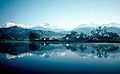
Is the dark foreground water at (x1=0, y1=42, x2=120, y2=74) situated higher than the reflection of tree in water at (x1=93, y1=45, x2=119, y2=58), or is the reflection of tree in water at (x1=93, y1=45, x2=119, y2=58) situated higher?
the dark foreground water at (x1=0, y1=42, x2=120, y2=74)

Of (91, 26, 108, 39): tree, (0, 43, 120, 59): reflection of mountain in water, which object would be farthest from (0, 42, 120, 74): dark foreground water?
(91, 26, 108, 39): tree

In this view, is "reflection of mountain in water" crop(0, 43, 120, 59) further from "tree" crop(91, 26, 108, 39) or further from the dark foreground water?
"tree" crop(91, 26, 108, 39)

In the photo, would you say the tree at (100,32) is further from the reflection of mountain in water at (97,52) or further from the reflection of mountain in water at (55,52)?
the reflection of mountain in water at (97,52)

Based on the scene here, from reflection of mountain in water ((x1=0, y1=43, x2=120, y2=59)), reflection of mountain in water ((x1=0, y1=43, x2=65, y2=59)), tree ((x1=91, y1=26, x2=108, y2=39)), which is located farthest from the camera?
tree ((x1=91, y1=26, x2=108, y2=39))

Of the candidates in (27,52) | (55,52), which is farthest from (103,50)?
(27,52)

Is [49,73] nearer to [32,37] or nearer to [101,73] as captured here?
[101,73]

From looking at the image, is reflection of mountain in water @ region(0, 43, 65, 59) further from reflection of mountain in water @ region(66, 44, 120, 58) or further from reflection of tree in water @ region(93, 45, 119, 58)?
reflection of tree in water @ region(93, 45, 119, 58)

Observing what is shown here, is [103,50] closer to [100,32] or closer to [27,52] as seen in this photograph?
[27,52]

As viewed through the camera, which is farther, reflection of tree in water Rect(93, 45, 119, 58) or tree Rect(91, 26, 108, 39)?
tree Rect(91, 26, 108, 39)

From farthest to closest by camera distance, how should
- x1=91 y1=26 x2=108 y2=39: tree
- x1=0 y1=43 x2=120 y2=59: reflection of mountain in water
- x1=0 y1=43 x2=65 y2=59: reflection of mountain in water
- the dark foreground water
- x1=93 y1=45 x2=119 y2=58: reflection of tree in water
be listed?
x1=91 y1=26 x2=108 y2=39: tree, x1=0 y1=43 x2=65 y2=59: reflection of mountain in water, x1=93 y1=45 x2=119 y2=58: reflection of tree in water, x1=0 y1=43 x2=120 y2=59: reflection of mountain in water, the dark foreground water

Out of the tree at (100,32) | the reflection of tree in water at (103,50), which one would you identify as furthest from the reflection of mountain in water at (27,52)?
the tree at (100,32)

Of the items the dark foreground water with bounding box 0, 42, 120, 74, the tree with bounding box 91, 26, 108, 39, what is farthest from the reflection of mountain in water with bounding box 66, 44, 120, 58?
the tree with bounding box 91, 26, 108, 39

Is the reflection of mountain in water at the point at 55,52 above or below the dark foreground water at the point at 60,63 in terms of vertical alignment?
below

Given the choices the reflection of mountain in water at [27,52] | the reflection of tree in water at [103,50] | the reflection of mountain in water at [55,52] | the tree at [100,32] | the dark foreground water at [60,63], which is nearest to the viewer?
the dark foreground water at [60,63]
